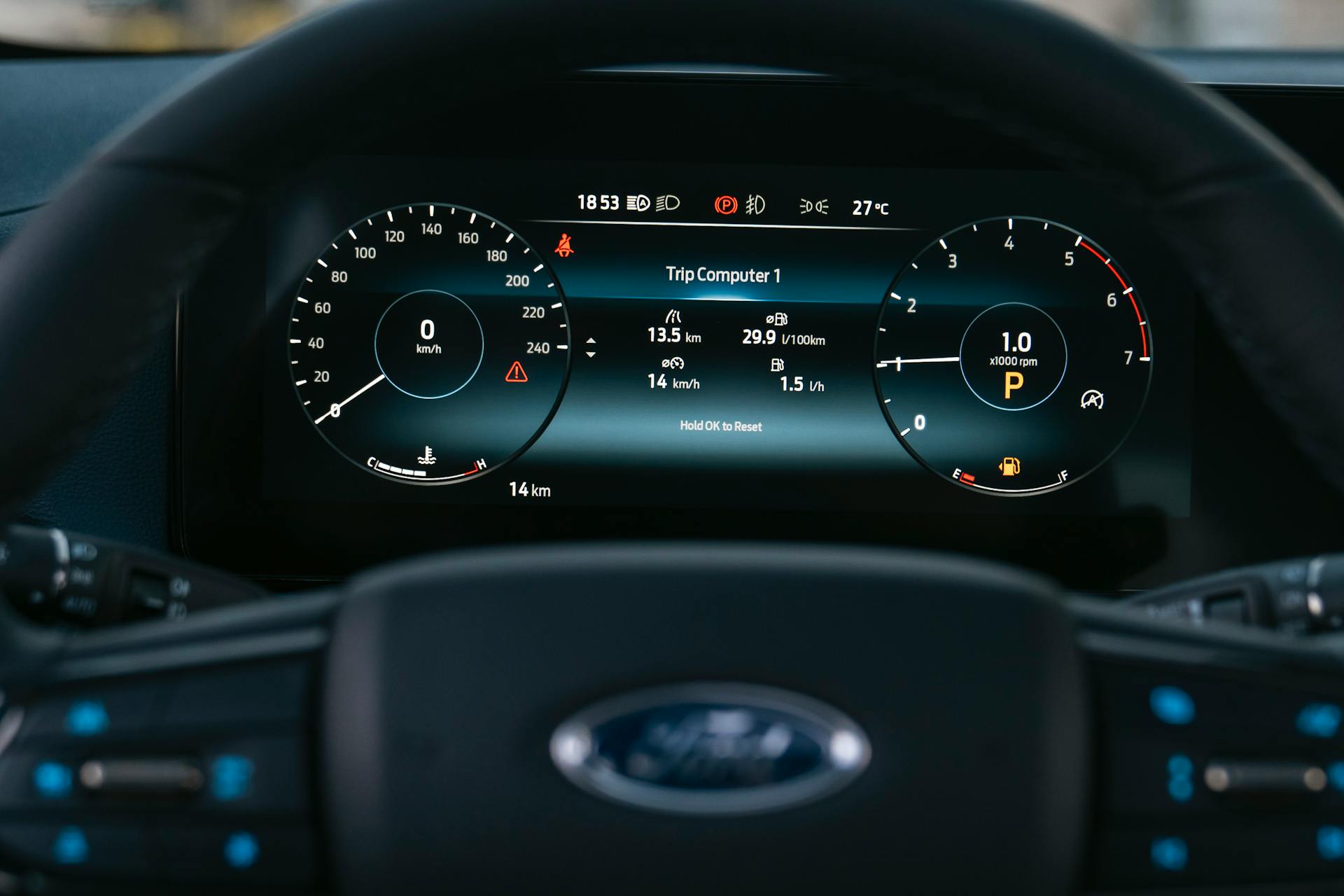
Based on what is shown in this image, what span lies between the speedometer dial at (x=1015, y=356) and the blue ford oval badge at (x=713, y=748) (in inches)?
53.0

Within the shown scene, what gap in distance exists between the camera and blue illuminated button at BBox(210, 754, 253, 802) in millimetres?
664

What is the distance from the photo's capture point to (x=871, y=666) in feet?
2.17

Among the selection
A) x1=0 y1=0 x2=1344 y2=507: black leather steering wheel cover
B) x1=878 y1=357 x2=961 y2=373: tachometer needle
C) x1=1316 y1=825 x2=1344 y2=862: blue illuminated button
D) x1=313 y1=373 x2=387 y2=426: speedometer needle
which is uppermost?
x1=0 y1=0 x2=1344 y2=507: black leather steering wheel cover

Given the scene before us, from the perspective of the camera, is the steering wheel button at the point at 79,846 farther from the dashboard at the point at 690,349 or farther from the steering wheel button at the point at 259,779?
the dashboard at the point at 690,349

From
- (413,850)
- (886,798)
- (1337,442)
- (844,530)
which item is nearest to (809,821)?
(886,798)

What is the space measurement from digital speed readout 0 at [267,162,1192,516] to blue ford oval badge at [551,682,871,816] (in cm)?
129

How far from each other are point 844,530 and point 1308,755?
1268mm

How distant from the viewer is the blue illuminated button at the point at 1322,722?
0.69m

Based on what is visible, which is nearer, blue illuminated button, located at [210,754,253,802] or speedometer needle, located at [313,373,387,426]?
blue illuminated button, located at [210,754,253,802]

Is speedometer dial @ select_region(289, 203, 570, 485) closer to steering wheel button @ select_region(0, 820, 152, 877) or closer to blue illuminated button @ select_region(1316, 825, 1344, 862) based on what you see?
steering wheel button @ select_region(0, 820, 152, 877)

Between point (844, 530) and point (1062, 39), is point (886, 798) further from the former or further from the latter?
point (844, 530)

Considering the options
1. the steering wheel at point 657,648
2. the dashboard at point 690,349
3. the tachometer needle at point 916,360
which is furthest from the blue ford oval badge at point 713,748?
Answer: the tachometer needle at point 916,360

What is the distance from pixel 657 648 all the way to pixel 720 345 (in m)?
1.34

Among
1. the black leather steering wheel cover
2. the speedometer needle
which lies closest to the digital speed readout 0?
the speedometer needle
